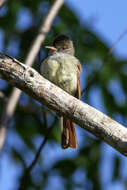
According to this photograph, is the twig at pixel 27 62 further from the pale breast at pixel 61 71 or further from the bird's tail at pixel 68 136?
the bird's tail at pixel 68 136

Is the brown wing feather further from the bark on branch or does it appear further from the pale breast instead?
the bark on branch

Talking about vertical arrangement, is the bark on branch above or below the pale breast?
below

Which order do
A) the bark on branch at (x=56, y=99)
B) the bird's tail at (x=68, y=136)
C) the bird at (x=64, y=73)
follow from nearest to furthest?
the bark on branch at (x=56, y=99), the bird's tail at (x=68, y=136), the bird at (x=64, y=73)

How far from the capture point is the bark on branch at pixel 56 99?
3633 mm

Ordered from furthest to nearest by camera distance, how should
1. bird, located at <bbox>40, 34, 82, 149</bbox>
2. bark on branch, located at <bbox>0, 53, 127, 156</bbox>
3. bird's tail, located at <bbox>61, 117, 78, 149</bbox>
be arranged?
bird, located at <bbox>40, 34, 82, 149</bbox> < bird's tail, located at <bbox>61, 117, 78, 149</bbox> < bark on branch, located at <bbox>0, 53, 127, 156</bbox>

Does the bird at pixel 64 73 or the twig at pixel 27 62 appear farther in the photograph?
the bird at pixel 64 73

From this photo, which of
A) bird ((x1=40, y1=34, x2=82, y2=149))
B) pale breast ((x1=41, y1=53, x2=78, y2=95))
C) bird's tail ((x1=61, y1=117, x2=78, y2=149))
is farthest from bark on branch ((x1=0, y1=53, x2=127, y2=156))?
pale breast ((x1=41, y1=53, x2=78, y2=95))

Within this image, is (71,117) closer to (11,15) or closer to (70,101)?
(70,101)

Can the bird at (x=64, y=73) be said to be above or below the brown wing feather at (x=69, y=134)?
above

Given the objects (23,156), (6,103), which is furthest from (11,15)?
(23,156)

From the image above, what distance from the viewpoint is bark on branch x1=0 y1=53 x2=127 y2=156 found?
143 inches

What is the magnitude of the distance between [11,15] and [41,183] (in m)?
2.31

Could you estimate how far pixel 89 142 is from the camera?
5.93 m

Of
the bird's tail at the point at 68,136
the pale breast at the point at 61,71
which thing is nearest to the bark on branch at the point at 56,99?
the bird's tail at the point at 68,136
